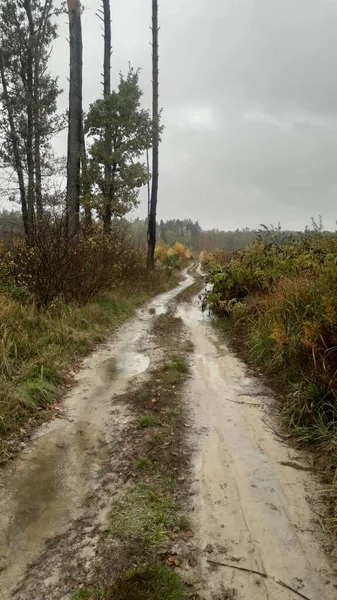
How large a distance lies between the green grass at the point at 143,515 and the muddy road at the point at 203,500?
0.36ft

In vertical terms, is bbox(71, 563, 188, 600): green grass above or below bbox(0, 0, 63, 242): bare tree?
below

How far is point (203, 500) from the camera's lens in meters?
2.85

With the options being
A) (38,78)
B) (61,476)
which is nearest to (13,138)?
(38,78)

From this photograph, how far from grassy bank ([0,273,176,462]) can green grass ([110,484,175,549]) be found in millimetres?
1288

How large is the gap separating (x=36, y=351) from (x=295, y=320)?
391 centimetres

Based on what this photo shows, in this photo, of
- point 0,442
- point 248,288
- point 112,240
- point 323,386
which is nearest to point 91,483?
point 0,442

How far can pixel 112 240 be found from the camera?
1090 centimetres

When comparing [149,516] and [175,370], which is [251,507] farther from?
[175,370]

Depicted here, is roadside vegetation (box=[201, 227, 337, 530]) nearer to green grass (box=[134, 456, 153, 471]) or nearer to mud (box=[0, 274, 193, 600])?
green grass (box=[134, 456, 153, 471])

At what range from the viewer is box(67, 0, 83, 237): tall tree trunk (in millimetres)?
9766

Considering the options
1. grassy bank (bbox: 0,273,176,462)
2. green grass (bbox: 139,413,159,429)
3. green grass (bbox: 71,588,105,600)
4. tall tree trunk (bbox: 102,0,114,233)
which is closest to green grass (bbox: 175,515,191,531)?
green grass (bbox: 71,588,105,600)

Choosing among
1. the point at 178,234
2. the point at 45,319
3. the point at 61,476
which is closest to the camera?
the point at 61,476

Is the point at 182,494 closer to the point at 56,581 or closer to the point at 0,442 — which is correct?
the point at 56,581

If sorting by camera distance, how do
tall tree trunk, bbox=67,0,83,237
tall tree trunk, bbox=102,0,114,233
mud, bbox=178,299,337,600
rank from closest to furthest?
1. mud, bbox=178,299,337,600
2. tall tree trunk, bbox=67,0,83,237
3. tall tree trunk, bbox=102,0,114,233
